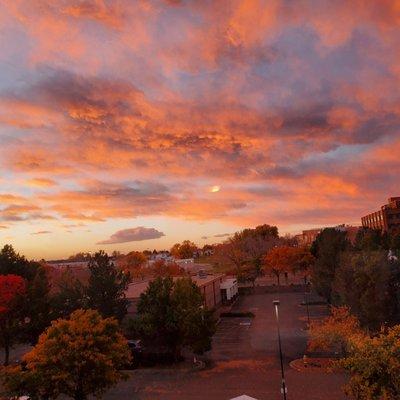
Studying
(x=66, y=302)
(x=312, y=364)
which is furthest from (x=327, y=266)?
(x=66, y=302)

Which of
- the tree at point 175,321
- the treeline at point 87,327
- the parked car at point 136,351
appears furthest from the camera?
the parked car at point 136,351

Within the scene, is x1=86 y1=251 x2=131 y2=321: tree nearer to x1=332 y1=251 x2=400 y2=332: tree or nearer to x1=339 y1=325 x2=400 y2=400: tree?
x1=332 y1=251 x2=400 y2=332: tree

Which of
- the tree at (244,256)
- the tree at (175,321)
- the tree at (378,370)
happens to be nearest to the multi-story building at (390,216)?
the tree at (244,256)

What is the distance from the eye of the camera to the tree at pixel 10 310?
41219 millimetres

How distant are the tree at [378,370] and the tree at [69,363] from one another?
14892mm

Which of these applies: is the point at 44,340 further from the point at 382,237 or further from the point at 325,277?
the point at 382,237

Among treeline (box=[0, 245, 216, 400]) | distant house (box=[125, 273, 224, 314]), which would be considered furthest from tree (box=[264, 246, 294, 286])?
treeline (box=[0, 245, 216, 400])

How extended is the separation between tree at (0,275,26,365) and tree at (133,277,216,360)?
13056mm

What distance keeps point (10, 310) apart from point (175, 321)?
1775 cm

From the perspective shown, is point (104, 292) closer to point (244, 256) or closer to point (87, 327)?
point (87, 327)

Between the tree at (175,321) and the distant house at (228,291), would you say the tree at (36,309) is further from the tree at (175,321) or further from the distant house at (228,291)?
the distant house at (228,291)

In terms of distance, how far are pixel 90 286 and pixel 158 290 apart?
24.5 feet

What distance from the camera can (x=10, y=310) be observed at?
139ft

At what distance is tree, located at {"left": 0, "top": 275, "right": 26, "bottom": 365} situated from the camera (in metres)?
41.2
